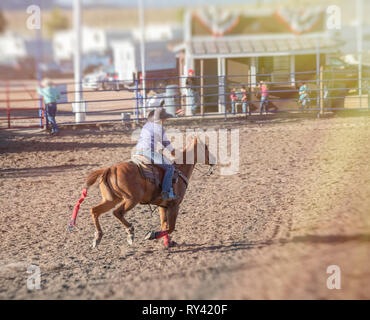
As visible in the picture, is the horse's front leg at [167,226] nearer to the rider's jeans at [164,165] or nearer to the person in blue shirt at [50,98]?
the rider's jeans at [164,165]

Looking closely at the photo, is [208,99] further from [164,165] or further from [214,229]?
[164,165]

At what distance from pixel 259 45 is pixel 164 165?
549 inches

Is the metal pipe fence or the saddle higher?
the metal pipe fence

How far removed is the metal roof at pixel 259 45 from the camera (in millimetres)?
19766

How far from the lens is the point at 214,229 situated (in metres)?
7.95

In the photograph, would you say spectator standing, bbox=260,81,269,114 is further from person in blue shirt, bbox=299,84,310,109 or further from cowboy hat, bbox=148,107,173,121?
cowboy hat, bbox=148,107,173,121

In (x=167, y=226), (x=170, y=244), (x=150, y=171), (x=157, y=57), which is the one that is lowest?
(x=170, y=244)

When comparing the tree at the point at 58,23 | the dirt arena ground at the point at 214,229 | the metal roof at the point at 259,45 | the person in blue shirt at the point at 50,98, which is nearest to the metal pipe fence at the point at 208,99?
the person in blue shirt at the point at 50,98

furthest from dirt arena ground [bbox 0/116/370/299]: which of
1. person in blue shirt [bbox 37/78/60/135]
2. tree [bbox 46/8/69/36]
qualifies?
tree [bbox 46/8/69/36]

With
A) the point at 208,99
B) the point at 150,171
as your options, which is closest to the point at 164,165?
the point at 150,171

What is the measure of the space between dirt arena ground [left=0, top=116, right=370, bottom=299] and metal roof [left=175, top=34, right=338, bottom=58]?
6.36 metres

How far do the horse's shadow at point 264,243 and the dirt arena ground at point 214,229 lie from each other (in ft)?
0.05

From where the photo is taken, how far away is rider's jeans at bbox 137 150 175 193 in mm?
7270
